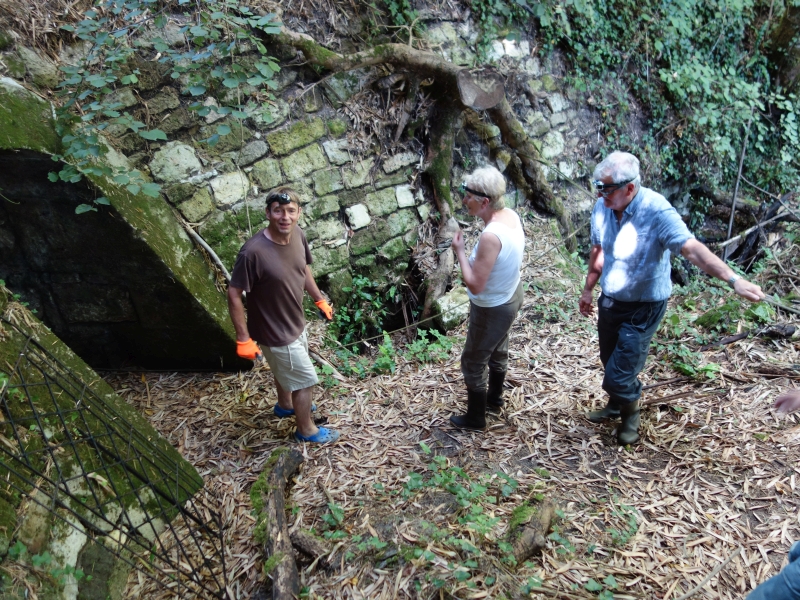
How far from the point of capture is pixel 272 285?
320cm

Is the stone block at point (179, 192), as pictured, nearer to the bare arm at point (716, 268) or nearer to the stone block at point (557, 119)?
the bare arm at point (716, 268)

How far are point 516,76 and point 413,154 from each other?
1861 mm

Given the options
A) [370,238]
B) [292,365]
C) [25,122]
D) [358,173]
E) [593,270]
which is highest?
[25,122]

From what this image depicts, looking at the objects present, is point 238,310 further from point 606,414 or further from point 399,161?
point 399,161

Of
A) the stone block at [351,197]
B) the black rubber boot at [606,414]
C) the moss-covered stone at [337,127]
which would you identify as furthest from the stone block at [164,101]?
the black rubber boot at [606,414]

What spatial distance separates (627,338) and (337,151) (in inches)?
127

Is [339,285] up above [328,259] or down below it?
below

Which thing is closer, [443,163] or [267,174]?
[267,174]

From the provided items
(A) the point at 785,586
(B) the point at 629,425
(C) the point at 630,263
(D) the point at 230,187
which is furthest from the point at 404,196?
(A) the point at 785,586

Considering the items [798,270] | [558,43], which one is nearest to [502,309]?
[798,270]

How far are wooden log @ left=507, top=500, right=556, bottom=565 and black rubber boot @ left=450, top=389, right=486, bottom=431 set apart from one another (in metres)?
0.81

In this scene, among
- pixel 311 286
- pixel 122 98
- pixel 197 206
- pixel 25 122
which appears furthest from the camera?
pixel 197 206

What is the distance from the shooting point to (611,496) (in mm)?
2986

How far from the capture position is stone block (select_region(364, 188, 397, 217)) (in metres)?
5.31
